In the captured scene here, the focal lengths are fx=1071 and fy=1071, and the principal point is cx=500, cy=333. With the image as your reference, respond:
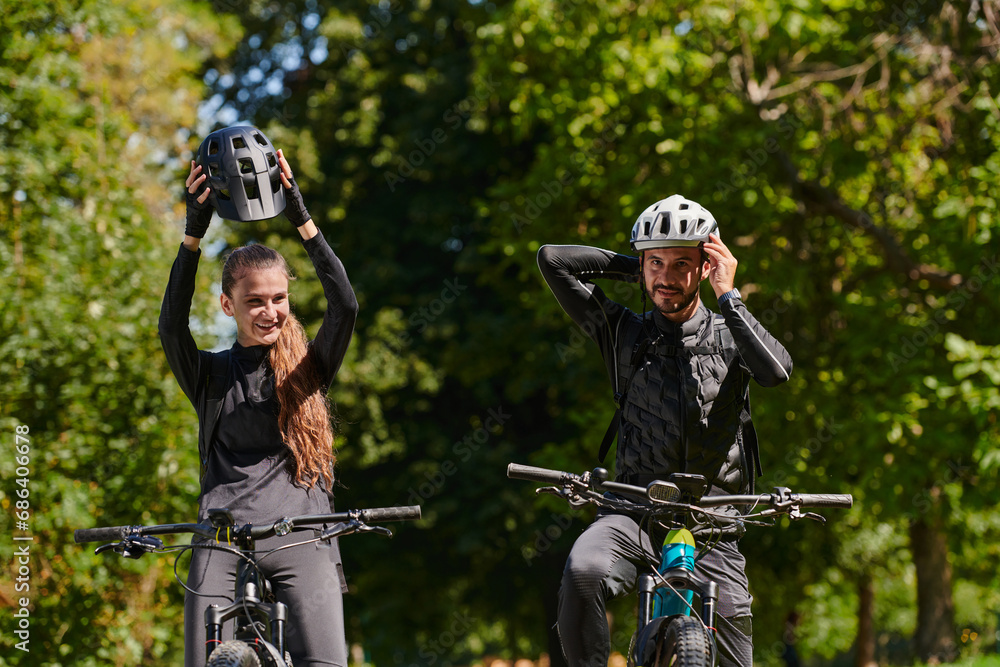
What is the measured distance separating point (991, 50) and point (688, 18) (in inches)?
134

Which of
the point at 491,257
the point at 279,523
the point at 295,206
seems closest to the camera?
the point at 279,523

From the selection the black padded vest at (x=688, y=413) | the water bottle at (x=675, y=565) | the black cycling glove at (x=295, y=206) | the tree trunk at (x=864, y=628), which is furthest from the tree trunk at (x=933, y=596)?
the black cycling glove at (x=295, y=206)

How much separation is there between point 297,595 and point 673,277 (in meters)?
1.94

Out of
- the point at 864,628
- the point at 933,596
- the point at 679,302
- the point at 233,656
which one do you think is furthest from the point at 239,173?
the point at 864,628

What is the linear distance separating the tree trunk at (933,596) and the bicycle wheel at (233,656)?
13.0 m

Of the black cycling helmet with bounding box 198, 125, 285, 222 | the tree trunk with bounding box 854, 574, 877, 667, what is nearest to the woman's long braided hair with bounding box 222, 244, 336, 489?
the black cycling helmet with bounding box 198, 125, 285, 222

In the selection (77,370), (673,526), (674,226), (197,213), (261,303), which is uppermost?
(77,370)

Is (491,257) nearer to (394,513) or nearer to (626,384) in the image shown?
(626,384)

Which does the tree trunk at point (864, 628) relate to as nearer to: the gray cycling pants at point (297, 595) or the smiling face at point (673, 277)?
the smiling face at point (673, 277)

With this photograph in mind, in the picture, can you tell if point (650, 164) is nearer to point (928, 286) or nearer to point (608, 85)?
point (608, 85)

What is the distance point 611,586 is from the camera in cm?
399

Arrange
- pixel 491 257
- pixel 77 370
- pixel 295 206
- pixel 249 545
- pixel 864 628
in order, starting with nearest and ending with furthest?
pixel 249 545, pixel 295 206, pixel 77 370, pixel 491 257, pixel 864 628

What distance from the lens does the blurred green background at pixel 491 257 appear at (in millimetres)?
10172

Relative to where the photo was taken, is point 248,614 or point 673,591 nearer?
point 248,614
